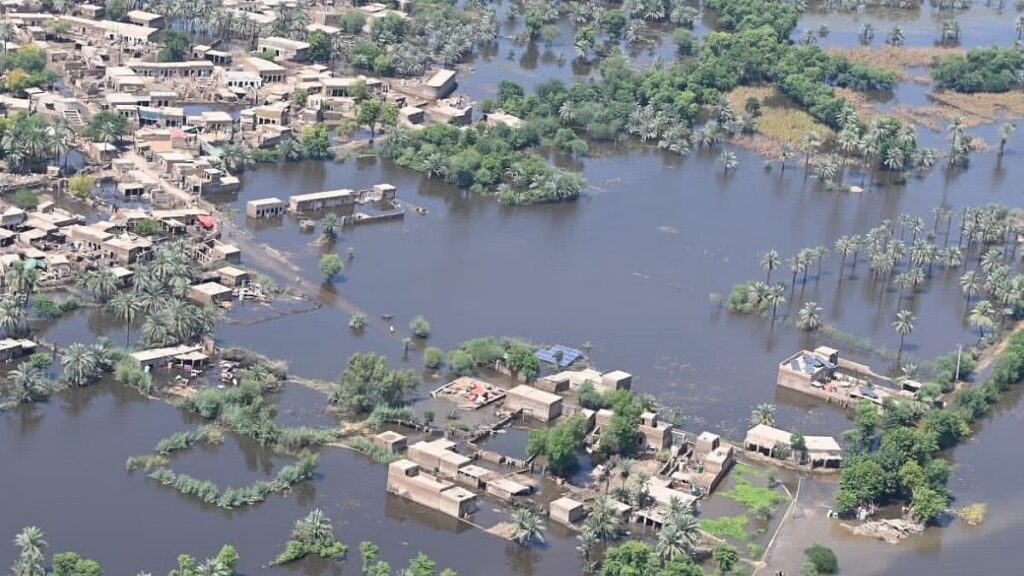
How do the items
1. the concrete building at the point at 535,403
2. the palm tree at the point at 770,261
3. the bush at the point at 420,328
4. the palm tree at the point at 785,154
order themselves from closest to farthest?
the concrete building at the point at 535,403, the bush at the point at 420,328, the palm tree at the point at 770,261, the palm tree at the point at 785,154

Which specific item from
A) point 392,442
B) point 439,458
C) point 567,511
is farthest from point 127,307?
point 567,511

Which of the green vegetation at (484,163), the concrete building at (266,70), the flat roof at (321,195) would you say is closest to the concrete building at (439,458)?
the flat roof at (321,195)

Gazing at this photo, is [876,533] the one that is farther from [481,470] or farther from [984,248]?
[984,248]

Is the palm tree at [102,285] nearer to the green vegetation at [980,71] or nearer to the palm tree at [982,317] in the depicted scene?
the palm tree at [982,317]

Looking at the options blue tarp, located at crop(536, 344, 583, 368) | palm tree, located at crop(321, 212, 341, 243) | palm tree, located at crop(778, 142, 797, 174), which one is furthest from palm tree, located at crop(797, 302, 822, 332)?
palm tree, located at crop(778, 142, 797, 174)

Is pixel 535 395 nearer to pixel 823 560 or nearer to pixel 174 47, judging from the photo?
pixel 823 560

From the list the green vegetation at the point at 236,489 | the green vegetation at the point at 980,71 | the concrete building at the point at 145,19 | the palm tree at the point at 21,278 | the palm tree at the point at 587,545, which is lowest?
the green vegetation at the point at 236,489

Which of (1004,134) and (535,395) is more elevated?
(1004,134)
